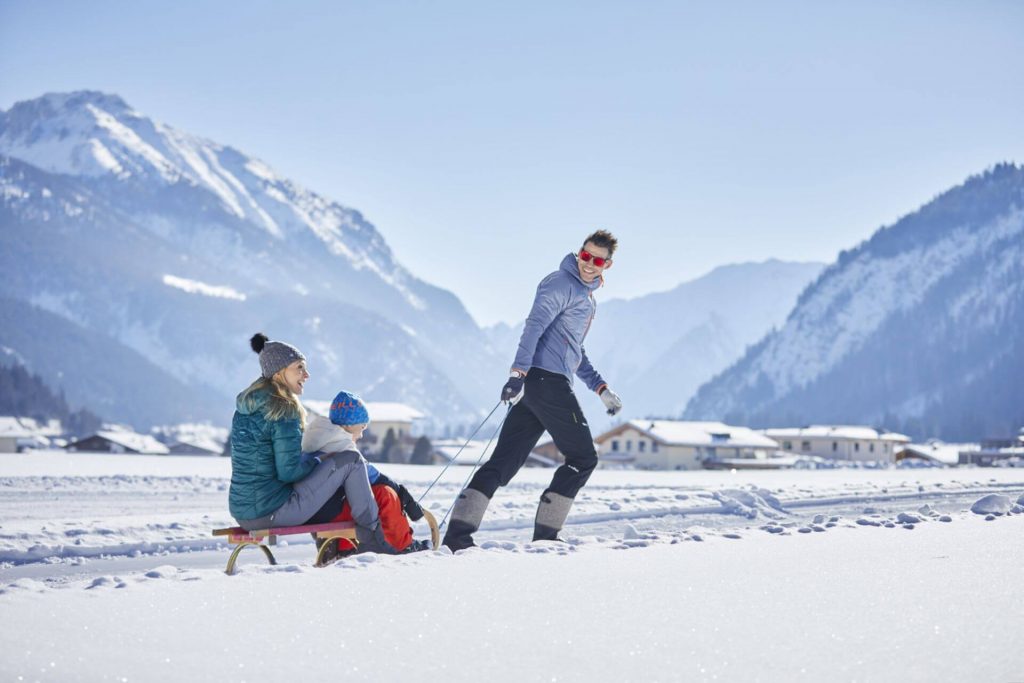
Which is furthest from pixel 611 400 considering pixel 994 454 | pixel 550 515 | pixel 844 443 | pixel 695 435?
pixel 844 443

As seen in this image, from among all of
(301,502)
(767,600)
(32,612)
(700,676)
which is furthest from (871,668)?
(301,502)

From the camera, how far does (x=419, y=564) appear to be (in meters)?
5.76

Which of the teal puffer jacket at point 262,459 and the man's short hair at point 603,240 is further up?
the man's short hair at point 603,240

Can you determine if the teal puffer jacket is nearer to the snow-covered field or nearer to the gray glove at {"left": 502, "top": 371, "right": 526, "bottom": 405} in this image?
the snow-covered field

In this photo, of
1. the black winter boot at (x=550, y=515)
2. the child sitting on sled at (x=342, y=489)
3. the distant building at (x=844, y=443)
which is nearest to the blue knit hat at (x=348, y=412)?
the child sitting on sled at (x=342, y=489)

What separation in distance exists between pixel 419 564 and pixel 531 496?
9.92m

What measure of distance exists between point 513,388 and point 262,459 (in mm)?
1932

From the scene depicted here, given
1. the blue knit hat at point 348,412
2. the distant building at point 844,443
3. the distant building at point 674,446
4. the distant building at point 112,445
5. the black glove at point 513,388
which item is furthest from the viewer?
the distant building at point 844,443

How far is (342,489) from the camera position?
6777mm

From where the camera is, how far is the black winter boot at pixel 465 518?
762 cm

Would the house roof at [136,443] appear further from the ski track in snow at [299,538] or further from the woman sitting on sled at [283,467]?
the woman sitting on sled at [283,467]

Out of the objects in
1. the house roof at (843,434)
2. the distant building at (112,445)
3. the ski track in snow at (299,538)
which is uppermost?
the house roof at (843,434)

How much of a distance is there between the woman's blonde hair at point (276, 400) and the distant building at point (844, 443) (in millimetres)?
115546

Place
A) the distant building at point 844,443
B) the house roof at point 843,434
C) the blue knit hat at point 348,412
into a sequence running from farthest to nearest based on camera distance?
the house roof at point 843,434 → the distant building at point 844,443 → the blue knit hat at point 348,412
